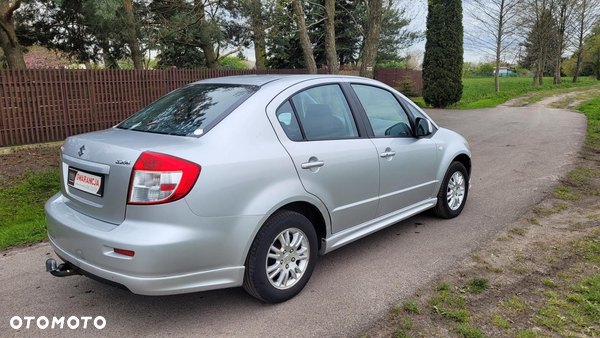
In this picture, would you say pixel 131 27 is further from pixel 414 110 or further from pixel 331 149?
pixel 331 149

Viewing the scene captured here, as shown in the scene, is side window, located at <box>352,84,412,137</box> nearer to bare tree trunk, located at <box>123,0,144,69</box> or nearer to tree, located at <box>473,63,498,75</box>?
bare tree trunk, located at <box>123,0,144,69</box>

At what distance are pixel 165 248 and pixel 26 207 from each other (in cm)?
482

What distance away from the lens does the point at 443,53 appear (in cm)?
2036

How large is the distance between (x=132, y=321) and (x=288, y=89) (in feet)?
6.79

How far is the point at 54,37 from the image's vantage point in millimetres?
15125

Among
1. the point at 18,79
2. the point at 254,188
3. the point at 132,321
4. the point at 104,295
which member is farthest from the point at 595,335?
the point at 18,79

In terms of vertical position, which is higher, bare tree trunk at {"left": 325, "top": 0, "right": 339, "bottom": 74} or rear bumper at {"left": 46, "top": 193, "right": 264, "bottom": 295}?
bare tree trunk at {"left": 325, "top": 0, "right": 339, "bottom": 74}

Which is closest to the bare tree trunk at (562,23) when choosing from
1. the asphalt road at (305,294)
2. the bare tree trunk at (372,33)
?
the bare tree trunk at (372,33)

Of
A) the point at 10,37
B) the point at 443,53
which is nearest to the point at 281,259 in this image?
the point at 10,37

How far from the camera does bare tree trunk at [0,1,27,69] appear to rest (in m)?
12.8

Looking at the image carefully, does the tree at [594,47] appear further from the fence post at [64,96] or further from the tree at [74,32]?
the fence post at [64,96]

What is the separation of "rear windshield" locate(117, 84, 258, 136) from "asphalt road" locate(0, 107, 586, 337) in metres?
1.31

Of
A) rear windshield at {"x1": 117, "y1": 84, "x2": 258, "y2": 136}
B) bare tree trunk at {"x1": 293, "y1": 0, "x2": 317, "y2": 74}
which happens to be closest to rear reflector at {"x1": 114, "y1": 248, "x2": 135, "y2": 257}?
rear windshield at {"x1": 117, "y1": 84, "x2": 258, "y2": 136}

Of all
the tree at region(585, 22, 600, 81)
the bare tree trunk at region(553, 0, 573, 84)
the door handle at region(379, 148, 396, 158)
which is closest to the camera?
the door handle at region(379, 148, 396, 158)
